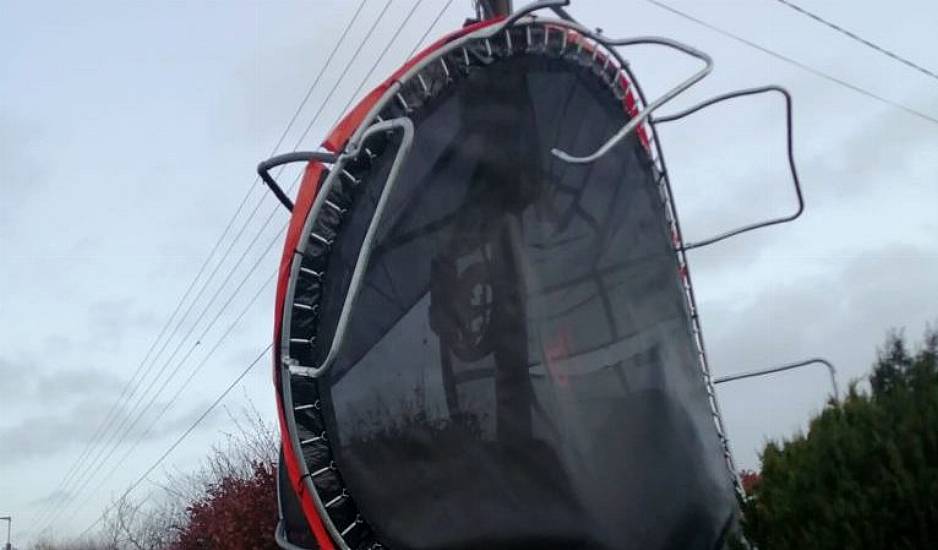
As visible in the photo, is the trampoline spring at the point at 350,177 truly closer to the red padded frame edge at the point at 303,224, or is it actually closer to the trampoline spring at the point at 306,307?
the red padded frame edge at the point at 303,224

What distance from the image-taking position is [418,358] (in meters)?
5.61

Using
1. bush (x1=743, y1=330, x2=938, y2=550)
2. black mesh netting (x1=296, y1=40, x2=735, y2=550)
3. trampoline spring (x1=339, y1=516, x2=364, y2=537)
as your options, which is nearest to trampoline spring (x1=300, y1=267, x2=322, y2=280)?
black mesh netting (x1=296, y1=40, x2=735, y2=550)

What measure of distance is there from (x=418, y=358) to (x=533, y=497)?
82 centimetres

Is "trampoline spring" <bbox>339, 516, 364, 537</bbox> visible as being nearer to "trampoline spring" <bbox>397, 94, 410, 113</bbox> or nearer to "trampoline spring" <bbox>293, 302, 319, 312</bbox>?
"trampoline spring" <bbox>293, 302, 319, 312</bbox>

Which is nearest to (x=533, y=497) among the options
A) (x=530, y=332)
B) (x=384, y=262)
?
(x=530, y=332)

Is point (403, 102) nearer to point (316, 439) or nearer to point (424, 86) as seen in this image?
point (424, 86)

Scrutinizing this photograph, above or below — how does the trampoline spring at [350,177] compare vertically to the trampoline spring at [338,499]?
above

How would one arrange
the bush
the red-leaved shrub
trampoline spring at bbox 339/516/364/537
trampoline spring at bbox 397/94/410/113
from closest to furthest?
1. the bush
2. trampoline spring at bbox 339/516/364/537
3. trampoline spring at bbox 397/94/410/113
4. the red-leaved shrub

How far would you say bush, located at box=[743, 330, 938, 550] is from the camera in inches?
160

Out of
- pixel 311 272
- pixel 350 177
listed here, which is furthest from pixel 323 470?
pixel 350 177

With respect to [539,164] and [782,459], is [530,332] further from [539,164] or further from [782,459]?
[782,459]

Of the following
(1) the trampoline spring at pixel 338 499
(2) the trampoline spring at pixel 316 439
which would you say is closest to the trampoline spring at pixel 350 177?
(2) the trampoline spring at pixel 316 439

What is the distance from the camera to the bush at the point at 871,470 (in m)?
4.07

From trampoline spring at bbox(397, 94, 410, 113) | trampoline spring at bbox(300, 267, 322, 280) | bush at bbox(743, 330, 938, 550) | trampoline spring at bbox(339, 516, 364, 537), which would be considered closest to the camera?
bush at bbox(743, 330, 938, 550)
